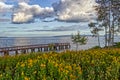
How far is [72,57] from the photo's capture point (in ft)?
48.6

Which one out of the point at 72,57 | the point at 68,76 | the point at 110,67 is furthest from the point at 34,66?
the point at 72,57

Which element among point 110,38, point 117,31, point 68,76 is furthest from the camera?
point 117,31

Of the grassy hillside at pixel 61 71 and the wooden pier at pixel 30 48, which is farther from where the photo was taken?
the wooden pier at pixel 30 48

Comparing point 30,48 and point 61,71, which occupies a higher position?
point 61,71

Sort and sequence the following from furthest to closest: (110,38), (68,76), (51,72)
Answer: (110,38)
(51,72)
(68,76)

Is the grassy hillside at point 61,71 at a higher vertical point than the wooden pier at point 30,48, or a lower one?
higher

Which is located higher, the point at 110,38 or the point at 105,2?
the point at 105,2

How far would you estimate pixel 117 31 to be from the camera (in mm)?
74062

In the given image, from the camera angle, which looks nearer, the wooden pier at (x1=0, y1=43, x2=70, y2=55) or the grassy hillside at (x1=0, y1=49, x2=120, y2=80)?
the grassy hillside at (x1=0, y1=49, x2=120, y2=80)

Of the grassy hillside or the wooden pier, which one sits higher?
the grassy hillside

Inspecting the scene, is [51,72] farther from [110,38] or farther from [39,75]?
[110,38]

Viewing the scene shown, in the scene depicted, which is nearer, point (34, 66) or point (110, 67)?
point (34, 66)

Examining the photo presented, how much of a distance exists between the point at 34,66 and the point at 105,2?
209ft

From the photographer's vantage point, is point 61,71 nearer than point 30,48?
Yes
